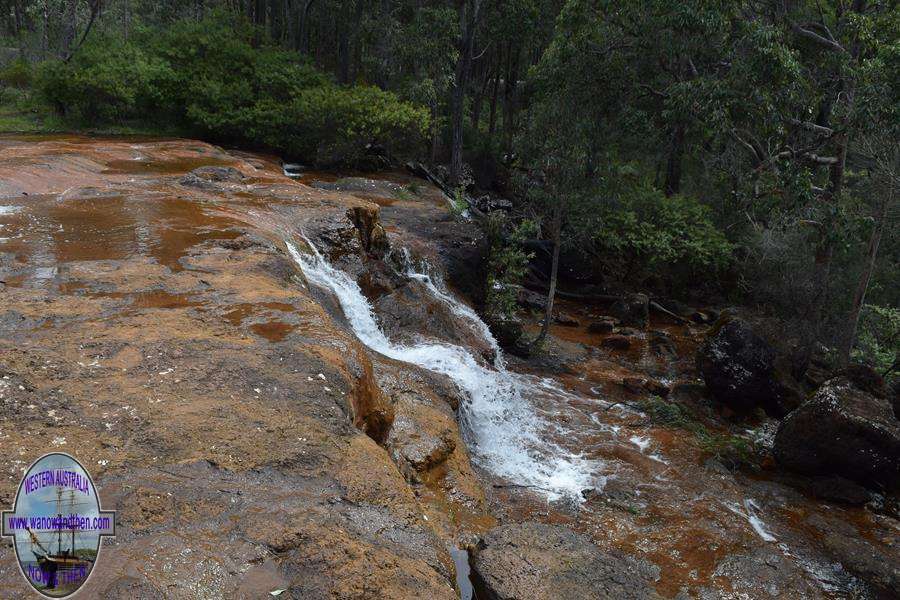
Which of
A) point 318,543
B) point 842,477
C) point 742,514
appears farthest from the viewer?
point 842,477

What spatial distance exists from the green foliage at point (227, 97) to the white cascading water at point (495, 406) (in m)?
9.12

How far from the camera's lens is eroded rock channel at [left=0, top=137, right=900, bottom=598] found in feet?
11.5

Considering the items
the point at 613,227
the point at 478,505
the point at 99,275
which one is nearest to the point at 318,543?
the point at 478,505

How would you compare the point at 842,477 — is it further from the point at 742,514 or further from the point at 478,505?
the point at 478,505

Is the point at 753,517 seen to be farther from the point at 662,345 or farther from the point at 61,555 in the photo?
the point at 61,555

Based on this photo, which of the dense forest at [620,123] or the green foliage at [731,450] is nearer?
the green foliage at [731,450]

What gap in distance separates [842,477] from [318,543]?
794 cm

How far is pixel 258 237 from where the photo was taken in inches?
340

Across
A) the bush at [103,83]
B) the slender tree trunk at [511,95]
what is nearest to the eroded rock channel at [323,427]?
the bush at [103,83]

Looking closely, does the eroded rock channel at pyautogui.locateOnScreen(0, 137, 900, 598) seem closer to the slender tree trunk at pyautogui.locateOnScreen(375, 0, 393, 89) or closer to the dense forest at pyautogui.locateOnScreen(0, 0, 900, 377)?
the dense forest at pyautogui.locateOnScreen(0, 0, 900, 377)

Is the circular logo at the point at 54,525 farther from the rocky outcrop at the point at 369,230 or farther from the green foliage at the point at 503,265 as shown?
the green foliage at the point at 503,265

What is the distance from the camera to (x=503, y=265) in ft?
46.2

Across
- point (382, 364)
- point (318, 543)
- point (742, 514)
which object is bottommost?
point (742, 514)

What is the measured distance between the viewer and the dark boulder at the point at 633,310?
15.0 meters
